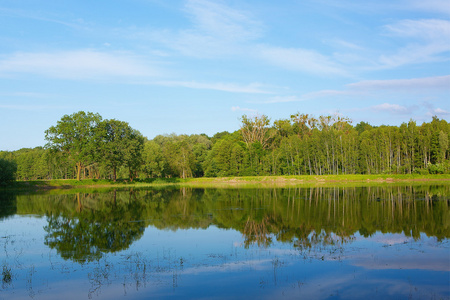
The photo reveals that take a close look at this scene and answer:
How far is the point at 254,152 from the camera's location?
328ft

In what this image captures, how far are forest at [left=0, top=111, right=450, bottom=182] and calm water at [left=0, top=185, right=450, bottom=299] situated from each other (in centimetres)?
4929

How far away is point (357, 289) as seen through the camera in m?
10.6

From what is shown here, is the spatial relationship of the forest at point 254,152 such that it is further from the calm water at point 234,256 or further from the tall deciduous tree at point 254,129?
the calm water at point 234,256

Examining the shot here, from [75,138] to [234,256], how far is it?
6533 cm

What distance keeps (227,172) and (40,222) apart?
73.8 meters

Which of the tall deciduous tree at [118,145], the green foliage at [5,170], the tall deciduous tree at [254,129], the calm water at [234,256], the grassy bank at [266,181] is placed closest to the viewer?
the calm water at [234,256]

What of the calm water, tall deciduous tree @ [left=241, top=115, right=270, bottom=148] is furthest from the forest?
the calm water

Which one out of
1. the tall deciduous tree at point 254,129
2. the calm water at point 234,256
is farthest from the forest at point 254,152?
the calm water at point 234,256

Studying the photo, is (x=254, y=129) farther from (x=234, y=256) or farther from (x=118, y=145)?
(x=234, y=256)

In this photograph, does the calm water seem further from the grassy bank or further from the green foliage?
the grassy bank

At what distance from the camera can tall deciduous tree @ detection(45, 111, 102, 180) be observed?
233 feet

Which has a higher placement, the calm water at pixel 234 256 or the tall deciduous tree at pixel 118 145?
the tall deciduous tree at pixel 118 145

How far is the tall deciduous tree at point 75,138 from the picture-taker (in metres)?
71.1

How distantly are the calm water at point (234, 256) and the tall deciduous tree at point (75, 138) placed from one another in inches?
1833
